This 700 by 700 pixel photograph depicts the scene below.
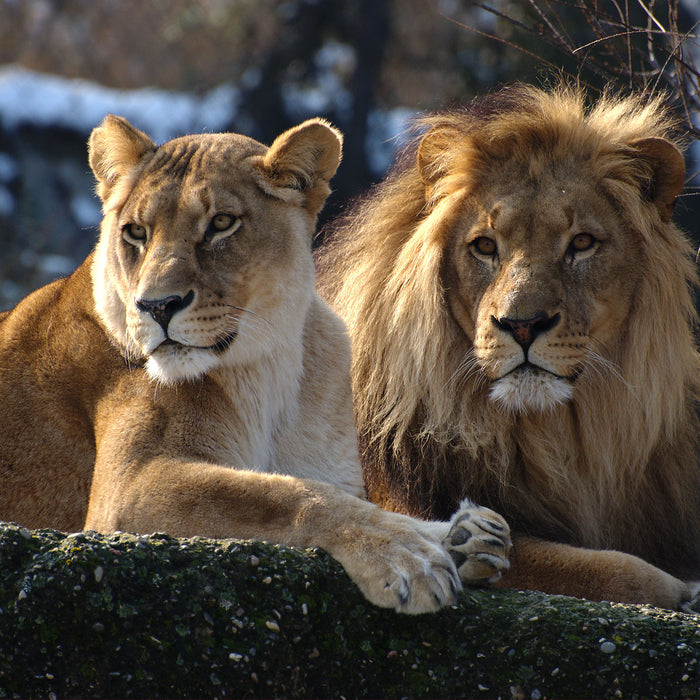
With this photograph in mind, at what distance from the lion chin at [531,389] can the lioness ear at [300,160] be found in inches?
32.2

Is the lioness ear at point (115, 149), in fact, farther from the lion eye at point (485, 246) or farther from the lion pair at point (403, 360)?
the lion eye at point (485, 246)

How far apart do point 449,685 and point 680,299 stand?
64.9 inches

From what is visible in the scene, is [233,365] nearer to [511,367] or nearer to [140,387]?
[140,387]

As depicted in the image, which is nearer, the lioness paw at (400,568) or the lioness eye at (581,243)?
the lioness paw at (400,568)

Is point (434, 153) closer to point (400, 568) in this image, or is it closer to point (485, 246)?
point (485, 246)

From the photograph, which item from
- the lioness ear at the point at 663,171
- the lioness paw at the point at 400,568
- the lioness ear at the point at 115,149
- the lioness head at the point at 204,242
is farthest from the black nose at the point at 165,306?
the lioness ear at the point at 663,171

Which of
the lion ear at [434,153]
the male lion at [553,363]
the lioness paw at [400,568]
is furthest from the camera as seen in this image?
the lion ear at [434,153]

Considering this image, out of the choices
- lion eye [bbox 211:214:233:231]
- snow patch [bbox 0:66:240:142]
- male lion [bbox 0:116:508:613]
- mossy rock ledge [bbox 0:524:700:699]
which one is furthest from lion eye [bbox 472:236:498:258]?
snow patch [bbox 0:66:240:142]

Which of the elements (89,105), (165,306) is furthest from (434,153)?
(89,105)

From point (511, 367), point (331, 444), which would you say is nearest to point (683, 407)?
point (511, 367)

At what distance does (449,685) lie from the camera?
7.43ft

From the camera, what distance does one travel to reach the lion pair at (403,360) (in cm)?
269

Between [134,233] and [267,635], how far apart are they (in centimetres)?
125

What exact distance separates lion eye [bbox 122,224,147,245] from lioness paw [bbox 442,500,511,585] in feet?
3.85
